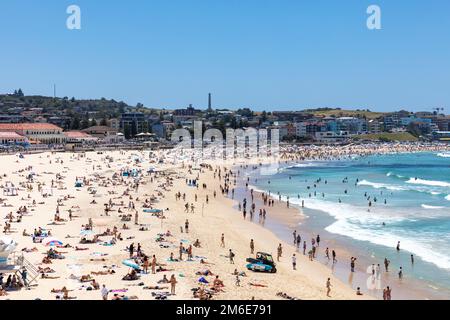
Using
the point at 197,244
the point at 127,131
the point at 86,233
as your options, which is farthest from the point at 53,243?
the point at 127,131

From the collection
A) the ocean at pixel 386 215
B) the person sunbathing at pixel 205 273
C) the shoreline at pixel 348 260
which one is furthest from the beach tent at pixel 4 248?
the ocean at pixel 386 215

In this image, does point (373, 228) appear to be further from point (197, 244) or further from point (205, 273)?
point (205, 273)

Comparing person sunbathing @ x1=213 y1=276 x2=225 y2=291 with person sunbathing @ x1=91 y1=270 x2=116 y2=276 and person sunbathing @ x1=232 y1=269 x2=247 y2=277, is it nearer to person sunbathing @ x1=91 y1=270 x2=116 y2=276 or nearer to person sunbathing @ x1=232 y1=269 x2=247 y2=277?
person sunbathing @ x1=232 y1=269 x2=247 y2=277

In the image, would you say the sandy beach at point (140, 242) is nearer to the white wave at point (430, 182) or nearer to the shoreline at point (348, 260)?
the shoreline at point (348, 260)

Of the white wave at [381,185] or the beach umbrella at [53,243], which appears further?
the white wave at [381,185]
